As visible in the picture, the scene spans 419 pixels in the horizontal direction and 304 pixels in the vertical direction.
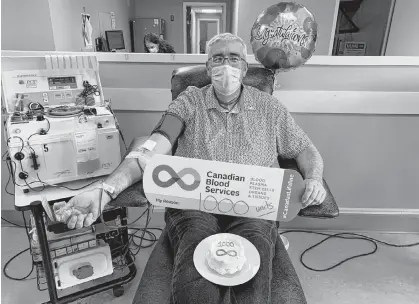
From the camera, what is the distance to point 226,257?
0.86 m

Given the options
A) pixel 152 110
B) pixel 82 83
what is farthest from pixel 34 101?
pixel 152 110

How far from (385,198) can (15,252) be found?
2.16m

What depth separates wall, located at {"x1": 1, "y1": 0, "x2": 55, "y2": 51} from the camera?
5.26 feet

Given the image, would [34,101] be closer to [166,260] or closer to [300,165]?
[166,260]

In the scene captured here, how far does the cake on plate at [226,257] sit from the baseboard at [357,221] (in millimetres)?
1078

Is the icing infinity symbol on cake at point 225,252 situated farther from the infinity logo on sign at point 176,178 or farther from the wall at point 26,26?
the wall at point 26,26

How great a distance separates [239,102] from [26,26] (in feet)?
4.10

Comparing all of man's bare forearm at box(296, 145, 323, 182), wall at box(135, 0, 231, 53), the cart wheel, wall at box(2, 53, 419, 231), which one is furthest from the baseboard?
wall at box(135, 0, 231, 53)

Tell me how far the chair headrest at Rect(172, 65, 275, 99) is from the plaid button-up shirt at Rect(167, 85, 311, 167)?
0.41 feet

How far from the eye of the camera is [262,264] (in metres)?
0.90

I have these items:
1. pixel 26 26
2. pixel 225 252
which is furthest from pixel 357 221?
pixel 26 26

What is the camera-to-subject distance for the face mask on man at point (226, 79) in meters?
1.19

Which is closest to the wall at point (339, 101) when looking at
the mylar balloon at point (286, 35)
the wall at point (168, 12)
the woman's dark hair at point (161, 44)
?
the mylar balloon at point (286, 35)

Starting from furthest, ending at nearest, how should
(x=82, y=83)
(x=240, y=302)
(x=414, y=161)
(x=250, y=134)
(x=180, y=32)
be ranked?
(x=180, y=32), (x=414, y=161), (x=82, y=83), (x=250, y=134), (x=240, y=302)
